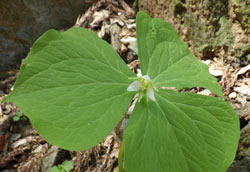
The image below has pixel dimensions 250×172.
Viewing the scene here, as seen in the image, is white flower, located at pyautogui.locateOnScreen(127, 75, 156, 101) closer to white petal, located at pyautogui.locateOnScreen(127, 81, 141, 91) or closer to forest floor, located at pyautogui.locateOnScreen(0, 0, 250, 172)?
white petal, located at pyautogui.locateOnScreen(127, 81, 141, 91)

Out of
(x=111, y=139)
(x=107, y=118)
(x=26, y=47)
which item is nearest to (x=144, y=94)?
(x=107, y=118)

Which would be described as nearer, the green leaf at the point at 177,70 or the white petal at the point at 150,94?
the white petal at the point at 150,94

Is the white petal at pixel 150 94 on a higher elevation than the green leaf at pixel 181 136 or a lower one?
higher

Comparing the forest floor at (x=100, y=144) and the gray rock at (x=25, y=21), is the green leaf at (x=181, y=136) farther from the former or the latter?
the gray rock at (x=25, y=21)

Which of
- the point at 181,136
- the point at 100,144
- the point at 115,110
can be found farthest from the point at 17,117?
the point at 181,136

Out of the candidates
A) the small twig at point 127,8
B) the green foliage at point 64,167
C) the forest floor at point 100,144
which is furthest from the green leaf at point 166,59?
the small twig at point 127,8

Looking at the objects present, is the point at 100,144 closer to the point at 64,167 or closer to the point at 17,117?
the point at 64,167

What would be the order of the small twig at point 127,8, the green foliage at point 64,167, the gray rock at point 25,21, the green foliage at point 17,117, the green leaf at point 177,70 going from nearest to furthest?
1. the green leaf at point 177,70
2. the green foliage at point 64,167
3. the green foliage at point 17,117
4. the gray rock at point 25,21
5. the small twig at point 127,8

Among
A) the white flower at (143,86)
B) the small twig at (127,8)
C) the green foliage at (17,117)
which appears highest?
the small twig at (127,8)

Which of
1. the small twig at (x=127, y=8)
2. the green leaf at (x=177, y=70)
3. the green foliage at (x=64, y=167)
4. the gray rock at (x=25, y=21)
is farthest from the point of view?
the small twig at (x=127, y=8)

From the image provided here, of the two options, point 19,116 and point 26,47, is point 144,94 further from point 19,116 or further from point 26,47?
point 26,47
